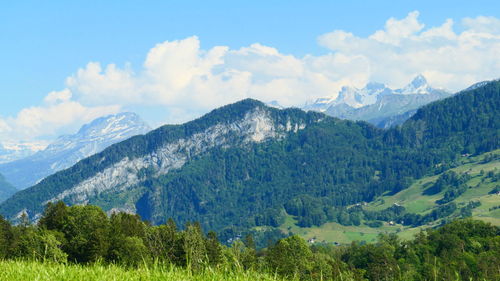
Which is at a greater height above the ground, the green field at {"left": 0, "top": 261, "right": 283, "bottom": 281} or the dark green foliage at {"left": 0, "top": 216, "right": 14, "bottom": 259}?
the green field at {"left": 0, "top": 261, "right": 283, "bottom": 281}

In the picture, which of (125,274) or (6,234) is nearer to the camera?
(125,274)

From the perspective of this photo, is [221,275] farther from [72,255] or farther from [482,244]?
[482,244]

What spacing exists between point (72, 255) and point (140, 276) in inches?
2944

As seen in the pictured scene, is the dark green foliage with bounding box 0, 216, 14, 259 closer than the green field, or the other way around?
the green field

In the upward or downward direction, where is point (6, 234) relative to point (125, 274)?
downward

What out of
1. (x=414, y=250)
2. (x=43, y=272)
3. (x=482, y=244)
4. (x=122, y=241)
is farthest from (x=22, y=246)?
(x=482, y=244)

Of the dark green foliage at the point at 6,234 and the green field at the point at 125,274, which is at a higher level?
the green field at the point at 125,274

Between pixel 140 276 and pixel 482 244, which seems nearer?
pixel 140 276

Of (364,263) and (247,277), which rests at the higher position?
(247,277)

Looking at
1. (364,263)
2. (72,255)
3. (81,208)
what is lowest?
(364,263)

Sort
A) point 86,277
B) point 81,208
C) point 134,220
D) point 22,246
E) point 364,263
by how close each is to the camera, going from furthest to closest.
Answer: point 364,263 < point 134,220 < point 81,208 < point 22,246 < point 86,277

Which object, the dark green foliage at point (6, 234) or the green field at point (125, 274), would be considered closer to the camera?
the green field at point (125, 274)

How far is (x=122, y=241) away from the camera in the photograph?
65938 mm

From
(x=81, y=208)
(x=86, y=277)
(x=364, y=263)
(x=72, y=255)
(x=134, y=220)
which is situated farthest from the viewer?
(x=364, y=263)
